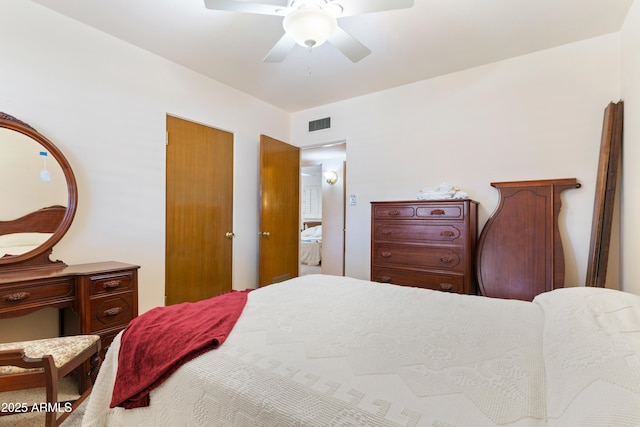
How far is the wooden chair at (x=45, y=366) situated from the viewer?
4.15 feet

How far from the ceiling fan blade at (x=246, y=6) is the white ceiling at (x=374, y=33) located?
0.14 m

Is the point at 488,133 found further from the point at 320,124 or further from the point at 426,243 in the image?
the point at 320,124

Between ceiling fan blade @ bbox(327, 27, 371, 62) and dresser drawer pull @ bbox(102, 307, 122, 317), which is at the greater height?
ceiling fan blade @ bbox(327, 27, 371, 62)

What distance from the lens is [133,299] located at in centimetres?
218

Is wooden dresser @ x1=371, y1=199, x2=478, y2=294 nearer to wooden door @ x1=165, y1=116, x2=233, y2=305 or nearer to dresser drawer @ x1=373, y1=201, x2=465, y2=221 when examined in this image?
dresser drawer @ x1=373, y1=201, x2=465, y2=221

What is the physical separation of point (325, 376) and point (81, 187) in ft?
8.07

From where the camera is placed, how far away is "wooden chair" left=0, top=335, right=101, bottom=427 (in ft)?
4.15

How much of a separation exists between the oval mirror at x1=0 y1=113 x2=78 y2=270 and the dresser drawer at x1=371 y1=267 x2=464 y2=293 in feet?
8.59

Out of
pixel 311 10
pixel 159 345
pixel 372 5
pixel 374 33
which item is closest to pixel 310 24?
pixel 311 10

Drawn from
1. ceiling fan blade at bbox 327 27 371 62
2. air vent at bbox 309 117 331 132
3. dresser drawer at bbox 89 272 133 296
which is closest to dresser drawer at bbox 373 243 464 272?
ceiling fan blade at bbox 327 27 371 62

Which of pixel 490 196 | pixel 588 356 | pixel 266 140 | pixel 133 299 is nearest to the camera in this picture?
pixel 588 356

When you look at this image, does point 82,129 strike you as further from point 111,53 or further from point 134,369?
point 134,369

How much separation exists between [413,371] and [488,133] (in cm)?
269

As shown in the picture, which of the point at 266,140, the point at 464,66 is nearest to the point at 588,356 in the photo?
the point at 464,66
